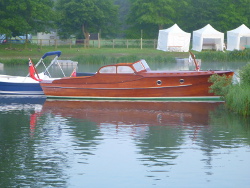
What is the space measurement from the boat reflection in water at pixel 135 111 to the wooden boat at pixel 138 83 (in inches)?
19.0

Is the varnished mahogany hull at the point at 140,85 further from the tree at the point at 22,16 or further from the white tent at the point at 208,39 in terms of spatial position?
the white tent at the point at 208,39

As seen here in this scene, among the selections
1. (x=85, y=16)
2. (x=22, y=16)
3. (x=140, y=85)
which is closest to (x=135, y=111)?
(x=140, y=85)

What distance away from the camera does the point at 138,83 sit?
2911 cm

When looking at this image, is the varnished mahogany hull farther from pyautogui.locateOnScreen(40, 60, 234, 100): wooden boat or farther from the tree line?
the tree line

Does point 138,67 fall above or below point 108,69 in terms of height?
above

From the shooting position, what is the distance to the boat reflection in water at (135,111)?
951 inches

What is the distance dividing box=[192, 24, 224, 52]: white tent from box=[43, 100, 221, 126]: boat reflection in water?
45.6m

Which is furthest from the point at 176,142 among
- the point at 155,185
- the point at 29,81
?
the point at 29,81

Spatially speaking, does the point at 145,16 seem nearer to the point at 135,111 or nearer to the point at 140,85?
the point at 140,85

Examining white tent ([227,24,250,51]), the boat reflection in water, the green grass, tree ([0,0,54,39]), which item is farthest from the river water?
white tent ([227,24,250,51])

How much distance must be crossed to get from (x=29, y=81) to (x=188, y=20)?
2257 inches

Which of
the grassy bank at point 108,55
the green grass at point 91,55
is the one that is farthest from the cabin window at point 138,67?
the green grass at point 91,55

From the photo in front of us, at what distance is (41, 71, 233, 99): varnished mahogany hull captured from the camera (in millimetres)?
28781

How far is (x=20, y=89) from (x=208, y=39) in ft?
162
